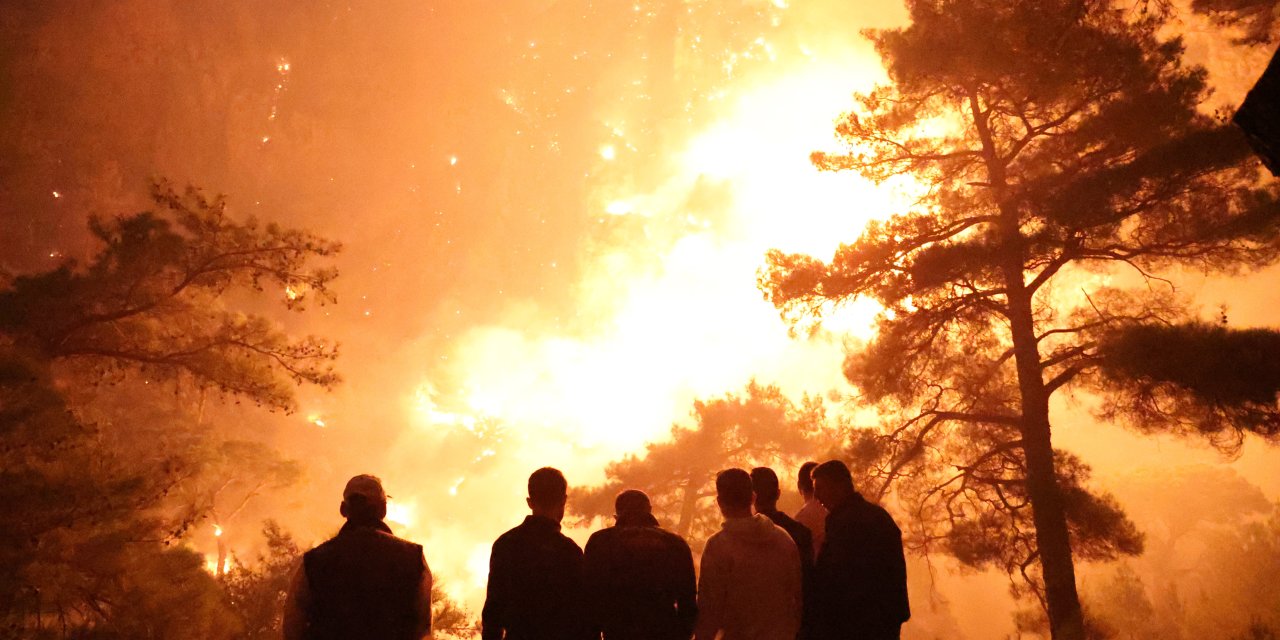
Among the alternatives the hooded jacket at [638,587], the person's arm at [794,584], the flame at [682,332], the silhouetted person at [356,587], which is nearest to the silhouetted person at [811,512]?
the person's arm at [794,584]

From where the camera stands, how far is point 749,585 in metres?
4.09

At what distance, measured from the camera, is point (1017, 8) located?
355 inches

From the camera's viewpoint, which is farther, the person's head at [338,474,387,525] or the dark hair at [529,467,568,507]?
the dark hair at [529,467,568,507]

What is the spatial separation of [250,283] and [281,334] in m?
1.01

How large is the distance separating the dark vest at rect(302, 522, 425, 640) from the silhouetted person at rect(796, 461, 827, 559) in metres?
3.02

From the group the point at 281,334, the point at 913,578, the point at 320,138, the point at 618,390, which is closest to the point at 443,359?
the point at 618,390

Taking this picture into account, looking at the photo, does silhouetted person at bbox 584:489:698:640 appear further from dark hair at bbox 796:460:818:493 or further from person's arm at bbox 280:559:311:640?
dark hair at bbox 796:460:818:493

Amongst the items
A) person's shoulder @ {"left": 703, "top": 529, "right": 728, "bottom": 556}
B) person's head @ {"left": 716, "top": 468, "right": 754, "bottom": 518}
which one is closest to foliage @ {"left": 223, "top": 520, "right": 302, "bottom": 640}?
person's shoulder @ {"left": 703, "top": 529, "right": 728, "bottom": 556}

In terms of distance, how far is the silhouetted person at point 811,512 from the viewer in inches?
203

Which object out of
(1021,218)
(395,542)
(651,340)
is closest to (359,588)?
(395,542)

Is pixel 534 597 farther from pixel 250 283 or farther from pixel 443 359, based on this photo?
pixel 443 359

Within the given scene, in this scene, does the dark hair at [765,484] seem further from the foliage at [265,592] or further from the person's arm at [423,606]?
the foliage at [265,592]

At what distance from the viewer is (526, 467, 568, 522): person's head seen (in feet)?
12.9

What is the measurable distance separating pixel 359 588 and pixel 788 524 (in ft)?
9.75
